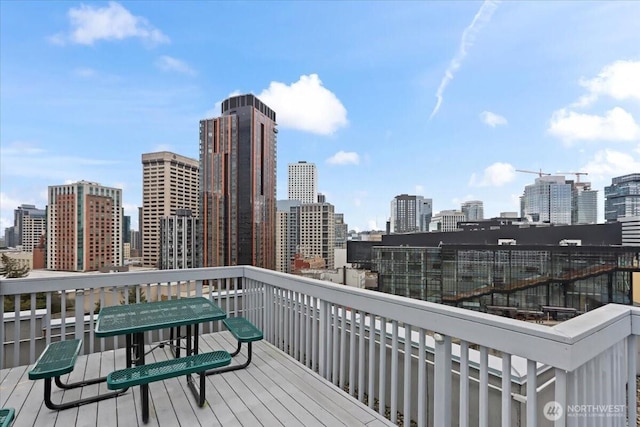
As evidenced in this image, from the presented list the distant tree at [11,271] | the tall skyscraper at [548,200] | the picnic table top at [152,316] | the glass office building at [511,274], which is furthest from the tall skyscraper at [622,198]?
the distant tree at [11,271]

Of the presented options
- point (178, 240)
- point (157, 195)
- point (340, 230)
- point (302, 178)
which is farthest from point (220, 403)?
point (302, 178)

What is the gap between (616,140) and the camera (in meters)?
25.5

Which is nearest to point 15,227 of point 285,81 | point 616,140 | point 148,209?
point 148,209

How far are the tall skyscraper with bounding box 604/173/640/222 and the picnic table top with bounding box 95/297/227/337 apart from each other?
2996 cm

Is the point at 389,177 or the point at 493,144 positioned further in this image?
the point at 389,177

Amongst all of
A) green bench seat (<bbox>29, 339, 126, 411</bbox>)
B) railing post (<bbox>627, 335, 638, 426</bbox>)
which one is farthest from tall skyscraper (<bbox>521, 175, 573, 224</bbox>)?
green bench seat (<bbox>29, 339, 126, 411</bbox>)

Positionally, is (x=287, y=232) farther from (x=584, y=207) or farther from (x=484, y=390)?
(x=484, y=390)

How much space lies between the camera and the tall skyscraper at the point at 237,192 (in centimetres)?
2675

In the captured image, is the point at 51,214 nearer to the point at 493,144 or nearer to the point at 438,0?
the point at 438,0

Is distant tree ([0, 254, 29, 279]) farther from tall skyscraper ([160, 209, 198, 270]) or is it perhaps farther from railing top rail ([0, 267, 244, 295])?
tall skyscraper ([160, 209, 198, 270])

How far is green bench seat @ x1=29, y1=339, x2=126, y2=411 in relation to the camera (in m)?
1.89

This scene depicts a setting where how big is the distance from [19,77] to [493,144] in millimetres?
34784

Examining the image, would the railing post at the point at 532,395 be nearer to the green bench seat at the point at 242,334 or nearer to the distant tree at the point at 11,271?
the green bench seat at the point at 242,334

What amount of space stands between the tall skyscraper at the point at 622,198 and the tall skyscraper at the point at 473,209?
1618 centimetres
